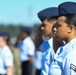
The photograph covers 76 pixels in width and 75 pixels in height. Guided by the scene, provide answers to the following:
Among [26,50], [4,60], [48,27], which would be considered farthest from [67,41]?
[26,50]

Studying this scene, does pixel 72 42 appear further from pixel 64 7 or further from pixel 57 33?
pixel 64 7

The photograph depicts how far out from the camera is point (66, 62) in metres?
3.94

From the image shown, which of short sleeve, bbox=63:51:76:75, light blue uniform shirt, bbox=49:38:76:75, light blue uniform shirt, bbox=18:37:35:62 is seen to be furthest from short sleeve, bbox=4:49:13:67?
light blue uniform shirt, bbox=18:37:35:62

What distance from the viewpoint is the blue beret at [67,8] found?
416cm

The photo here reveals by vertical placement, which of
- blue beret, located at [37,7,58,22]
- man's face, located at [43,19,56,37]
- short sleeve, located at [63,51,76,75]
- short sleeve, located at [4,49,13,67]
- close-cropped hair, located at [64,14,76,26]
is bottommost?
short sleeve, located at [4,49,13,67]

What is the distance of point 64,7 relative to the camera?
4301 millimetres

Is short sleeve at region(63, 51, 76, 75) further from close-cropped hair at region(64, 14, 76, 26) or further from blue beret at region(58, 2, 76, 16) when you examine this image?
blue beret at region(58, 2, 76, 16)

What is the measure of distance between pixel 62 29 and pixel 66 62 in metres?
0.35

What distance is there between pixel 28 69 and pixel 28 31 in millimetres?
1404

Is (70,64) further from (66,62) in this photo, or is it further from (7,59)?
(7,59)

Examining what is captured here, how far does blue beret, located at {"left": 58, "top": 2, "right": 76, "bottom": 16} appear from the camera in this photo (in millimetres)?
4160

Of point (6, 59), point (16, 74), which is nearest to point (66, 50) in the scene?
point (6, 59)

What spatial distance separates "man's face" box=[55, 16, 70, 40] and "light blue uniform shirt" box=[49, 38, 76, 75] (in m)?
0.10

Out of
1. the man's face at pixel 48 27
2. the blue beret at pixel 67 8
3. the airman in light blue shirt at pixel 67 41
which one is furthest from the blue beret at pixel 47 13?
the airman in light blue shirt at pixel 67 41
